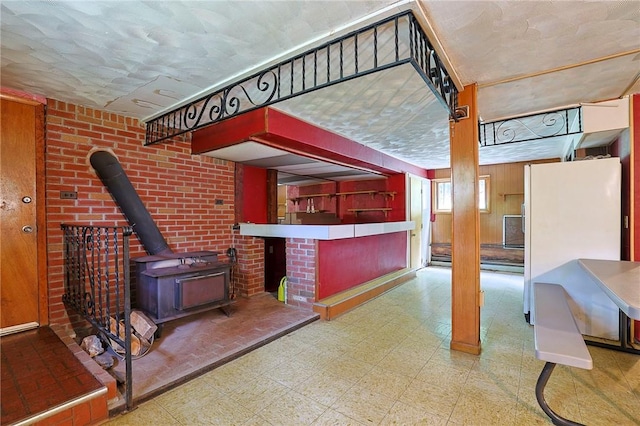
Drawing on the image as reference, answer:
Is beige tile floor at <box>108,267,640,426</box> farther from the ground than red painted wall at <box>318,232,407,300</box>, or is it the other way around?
red painted wall at <box>318,232,407,300</box>

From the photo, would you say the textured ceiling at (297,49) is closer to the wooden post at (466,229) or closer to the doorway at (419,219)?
the wooden post at (466,229)

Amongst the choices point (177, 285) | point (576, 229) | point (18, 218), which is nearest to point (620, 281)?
point (576, 229)

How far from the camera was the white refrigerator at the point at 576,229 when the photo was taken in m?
2.75

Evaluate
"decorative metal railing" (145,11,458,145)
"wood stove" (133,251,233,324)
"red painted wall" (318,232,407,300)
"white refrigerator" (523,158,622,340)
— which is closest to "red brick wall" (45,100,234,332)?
"wood stove" (133,251,233,324)

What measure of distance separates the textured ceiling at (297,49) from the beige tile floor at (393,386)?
7.49 feet

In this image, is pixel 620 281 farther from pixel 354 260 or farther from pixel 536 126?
pixel 354 260

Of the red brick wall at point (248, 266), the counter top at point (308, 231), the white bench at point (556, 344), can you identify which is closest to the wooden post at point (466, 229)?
the white bench at point (556, 344)

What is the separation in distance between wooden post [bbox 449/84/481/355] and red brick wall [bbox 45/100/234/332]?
2.91m

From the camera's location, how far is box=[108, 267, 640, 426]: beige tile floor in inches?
67.2

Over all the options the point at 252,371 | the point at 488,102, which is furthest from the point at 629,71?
the point at 252,371

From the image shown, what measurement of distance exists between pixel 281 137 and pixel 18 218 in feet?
7.74

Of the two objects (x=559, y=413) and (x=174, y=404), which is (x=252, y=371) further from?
(x=559, y=413)

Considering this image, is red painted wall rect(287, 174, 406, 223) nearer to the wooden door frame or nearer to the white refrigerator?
the white refrigerator

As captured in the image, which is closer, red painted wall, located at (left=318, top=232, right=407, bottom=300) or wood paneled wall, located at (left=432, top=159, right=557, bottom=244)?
Result: red painted wall, located at (left=318, top=232, right=407, bottom=300)
